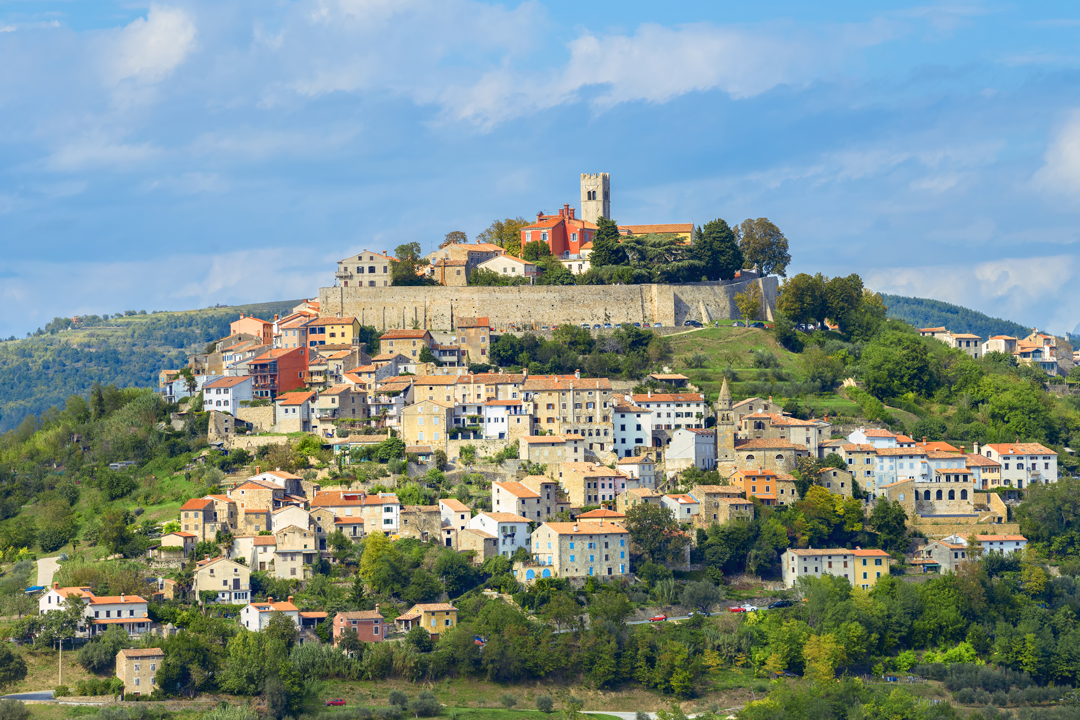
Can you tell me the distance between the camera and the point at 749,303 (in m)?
84.4

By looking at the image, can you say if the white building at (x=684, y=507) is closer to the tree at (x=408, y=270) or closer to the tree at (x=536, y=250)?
the tree at (x=408, y=270)

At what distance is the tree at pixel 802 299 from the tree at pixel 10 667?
47875 millimetres

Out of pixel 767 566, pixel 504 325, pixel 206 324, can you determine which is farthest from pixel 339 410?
pixel 206 324

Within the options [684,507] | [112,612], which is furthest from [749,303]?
[112,612]

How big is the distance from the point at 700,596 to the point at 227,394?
25.1 metres

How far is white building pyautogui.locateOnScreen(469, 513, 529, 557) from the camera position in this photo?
2325 inches

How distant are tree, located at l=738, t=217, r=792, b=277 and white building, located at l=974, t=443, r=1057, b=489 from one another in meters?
25.3

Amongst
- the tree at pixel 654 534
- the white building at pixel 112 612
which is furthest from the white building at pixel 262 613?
the tree at pixel 654 534

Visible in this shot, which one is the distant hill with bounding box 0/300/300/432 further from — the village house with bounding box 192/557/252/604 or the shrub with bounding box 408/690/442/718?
the shrub with bounding box 408/690/442/718

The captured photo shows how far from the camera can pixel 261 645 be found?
51688 millimetres

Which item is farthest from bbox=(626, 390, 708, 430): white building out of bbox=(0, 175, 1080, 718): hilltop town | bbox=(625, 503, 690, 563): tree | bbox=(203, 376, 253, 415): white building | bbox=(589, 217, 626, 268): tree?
bbox=(203, 376, 253, 415): white building

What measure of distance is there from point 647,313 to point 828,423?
1528 cm

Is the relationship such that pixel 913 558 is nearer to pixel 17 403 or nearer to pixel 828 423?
pixel 828 423

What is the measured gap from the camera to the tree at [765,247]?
90375mm
